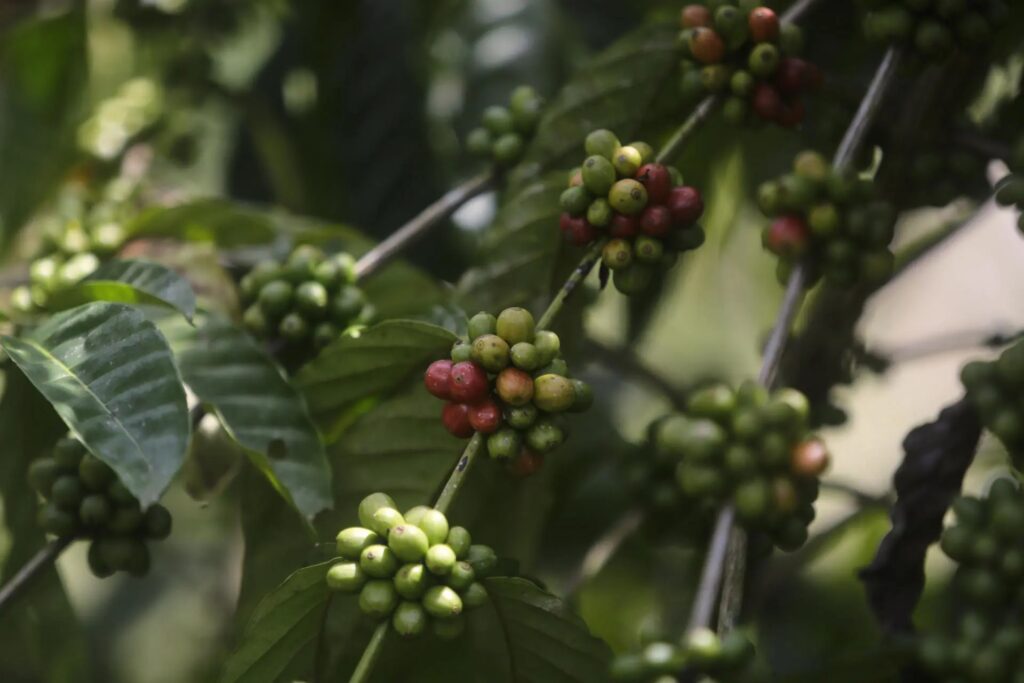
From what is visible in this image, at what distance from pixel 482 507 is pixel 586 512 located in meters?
0.76

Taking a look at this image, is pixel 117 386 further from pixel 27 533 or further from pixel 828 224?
pixel 828 224

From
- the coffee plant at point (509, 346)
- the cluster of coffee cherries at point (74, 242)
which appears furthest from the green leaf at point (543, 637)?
the cluster of coffee cherries at point (74, 242)

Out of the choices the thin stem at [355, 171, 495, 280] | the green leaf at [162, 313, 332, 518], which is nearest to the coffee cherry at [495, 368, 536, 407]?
the green leaf at [162, 313, 332, 518]

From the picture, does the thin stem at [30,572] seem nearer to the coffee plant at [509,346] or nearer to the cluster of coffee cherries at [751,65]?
the coffee plant at [509,346]

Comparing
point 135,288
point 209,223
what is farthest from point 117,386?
point 209,223

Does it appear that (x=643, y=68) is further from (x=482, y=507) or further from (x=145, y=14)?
(x=145, y=14)

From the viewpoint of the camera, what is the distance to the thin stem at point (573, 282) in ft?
2.91

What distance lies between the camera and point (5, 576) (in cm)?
111

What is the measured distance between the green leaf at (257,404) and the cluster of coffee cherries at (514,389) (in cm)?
17

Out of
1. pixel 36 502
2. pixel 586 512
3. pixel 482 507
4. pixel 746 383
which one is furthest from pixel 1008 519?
pixel 586 512

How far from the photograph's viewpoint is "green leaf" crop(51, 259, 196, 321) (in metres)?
1.00

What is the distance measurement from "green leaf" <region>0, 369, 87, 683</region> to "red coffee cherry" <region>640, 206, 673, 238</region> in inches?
23.1

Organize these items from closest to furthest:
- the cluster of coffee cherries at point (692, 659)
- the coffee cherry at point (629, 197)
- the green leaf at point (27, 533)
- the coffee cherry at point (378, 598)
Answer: the cluster of coffee cherries at point (692, 659), the coffee cherry at point (378, 598), the coffee cherry at point (629, 197), the green leaf at point (27, 533)

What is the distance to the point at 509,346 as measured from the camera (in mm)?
870
